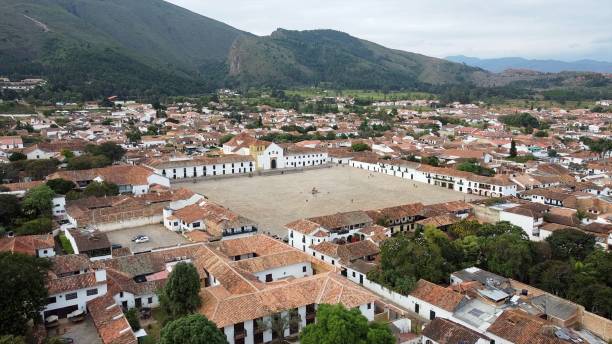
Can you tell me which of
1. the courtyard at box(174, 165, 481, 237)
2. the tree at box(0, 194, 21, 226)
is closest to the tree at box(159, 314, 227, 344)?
the courtyard at box(174, 165, 481, 237)

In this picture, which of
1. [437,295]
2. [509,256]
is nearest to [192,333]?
[437,295]

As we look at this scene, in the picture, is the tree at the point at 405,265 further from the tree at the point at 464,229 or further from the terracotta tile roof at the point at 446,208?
the terracotta tile roof at the point at 446,208

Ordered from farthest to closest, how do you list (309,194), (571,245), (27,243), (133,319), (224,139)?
1. (224,139)
2. (309,194)
3. (571,245)
4. (27,243)
5. (133,319)

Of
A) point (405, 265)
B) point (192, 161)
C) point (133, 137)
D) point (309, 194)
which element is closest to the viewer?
point (405, 265)

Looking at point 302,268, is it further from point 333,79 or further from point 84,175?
point 333,79

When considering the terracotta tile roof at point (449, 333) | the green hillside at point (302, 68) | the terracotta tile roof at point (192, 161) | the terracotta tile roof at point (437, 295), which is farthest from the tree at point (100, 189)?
the green hillside at point (302, 68)

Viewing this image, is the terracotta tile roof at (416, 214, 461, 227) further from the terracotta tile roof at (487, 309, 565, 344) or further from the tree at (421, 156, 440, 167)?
the tree at (421, 156, 440, 167)

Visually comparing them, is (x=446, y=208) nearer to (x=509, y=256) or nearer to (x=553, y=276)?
(x=509, y=256)
